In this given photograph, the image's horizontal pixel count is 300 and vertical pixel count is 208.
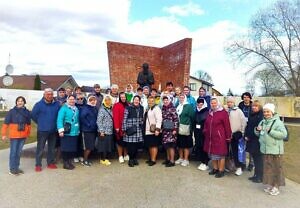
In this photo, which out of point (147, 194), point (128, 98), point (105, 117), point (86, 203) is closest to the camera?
point (86, 203)

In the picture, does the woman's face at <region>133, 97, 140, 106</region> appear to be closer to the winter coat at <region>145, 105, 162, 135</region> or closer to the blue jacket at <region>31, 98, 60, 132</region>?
the winter coat at <region>145, 105, 162, 135</region>

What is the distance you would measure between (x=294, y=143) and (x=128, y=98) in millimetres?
9743

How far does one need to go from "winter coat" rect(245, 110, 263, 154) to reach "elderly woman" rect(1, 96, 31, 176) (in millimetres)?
4279

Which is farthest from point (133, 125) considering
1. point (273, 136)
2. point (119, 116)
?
point (273, 136)

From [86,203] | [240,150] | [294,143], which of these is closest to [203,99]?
[240,150]

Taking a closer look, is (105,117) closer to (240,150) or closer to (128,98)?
(128,98)

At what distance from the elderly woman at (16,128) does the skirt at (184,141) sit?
10.4 ft

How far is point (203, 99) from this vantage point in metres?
7.15

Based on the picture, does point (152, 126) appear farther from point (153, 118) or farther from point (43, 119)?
point (43, 119)

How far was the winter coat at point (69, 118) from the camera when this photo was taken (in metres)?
6.67

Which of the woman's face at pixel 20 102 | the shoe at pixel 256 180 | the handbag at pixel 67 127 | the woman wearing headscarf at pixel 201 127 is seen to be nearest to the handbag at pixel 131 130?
the handbag at pixel 67 127

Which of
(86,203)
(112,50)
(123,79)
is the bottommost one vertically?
(86,203)

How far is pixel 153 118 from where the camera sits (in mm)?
7133

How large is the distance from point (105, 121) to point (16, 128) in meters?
1.78
